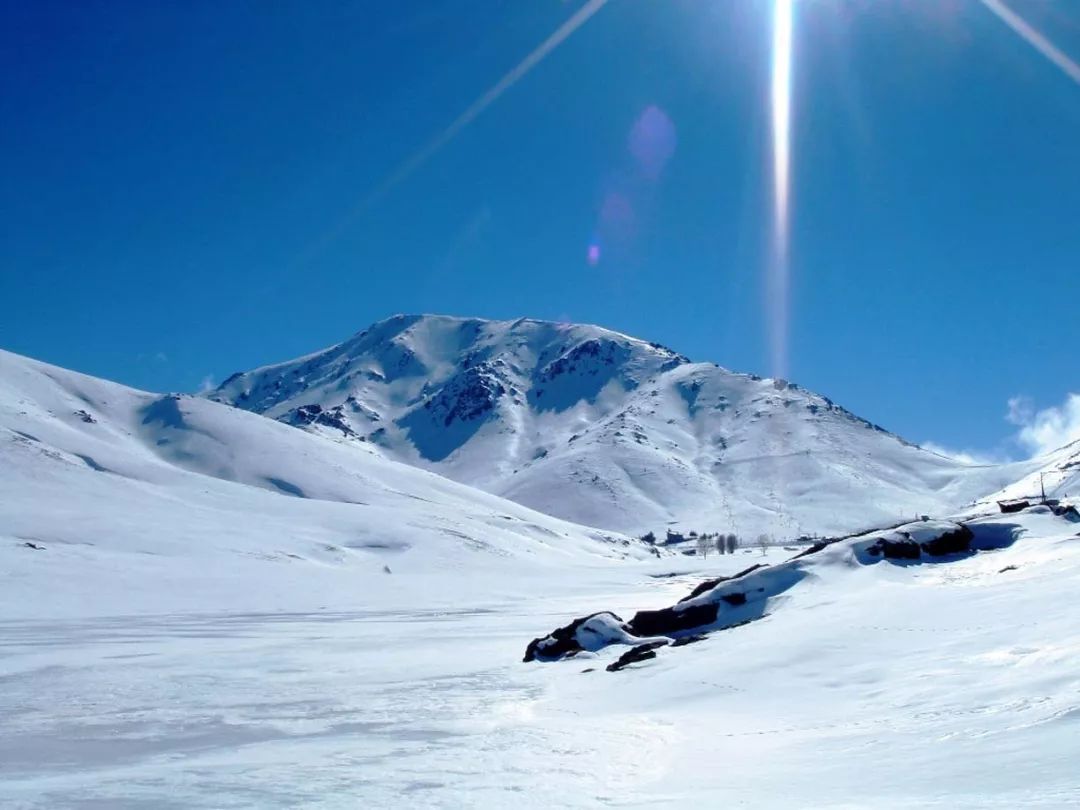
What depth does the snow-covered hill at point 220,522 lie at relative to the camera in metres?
65.6

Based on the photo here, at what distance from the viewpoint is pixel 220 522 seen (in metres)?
101

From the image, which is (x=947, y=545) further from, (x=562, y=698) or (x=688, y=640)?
(x=562, y=698)

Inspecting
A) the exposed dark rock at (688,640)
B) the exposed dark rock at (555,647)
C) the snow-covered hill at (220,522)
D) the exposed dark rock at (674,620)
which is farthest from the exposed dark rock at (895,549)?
the snow-covered hill at (220,522)

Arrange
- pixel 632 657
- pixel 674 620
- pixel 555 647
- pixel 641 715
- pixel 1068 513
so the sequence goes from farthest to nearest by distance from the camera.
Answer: pixel 1068 513 → pixel 674 620 → pixel 555 647 → pixel 632 657 → pixel 641 715

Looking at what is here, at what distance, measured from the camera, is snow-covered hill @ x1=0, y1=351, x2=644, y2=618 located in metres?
65.6

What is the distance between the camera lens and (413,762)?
15758 millimetres

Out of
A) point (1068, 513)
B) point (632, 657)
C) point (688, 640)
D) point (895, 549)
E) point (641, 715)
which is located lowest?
point (641, 715)

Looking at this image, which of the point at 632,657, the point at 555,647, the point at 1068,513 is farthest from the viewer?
the point at 1068,513

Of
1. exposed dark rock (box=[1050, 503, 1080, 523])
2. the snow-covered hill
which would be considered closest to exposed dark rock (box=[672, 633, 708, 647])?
exposed dark rock (box=[1050, 503, 1080, 523])

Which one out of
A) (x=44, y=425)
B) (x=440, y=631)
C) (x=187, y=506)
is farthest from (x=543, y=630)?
(x=44, y=425)

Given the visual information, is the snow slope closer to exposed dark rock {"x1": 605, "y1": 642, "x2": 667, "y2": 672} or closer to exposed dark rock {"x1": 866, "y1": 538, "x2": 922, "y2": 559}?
exposed dark rock {"x1": 605, "y1": 642, "x2": 667, "y2": 672}

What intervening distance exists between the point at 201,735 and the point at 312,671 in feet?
34.9

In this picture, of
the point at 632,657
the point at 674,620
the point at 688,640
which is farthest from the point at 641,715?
the point at 674,620

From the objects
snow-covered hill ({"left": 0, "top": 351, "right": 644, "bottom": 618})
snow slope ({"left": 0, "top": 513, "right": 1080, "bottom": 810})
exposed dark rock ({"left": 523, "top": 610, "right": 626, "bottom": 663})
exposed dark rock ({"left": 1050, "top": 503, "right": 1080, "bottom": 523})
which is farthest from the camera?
snow-covered hill ({"left": 0, "top": 351, "right": 644, "bottom": 618})
